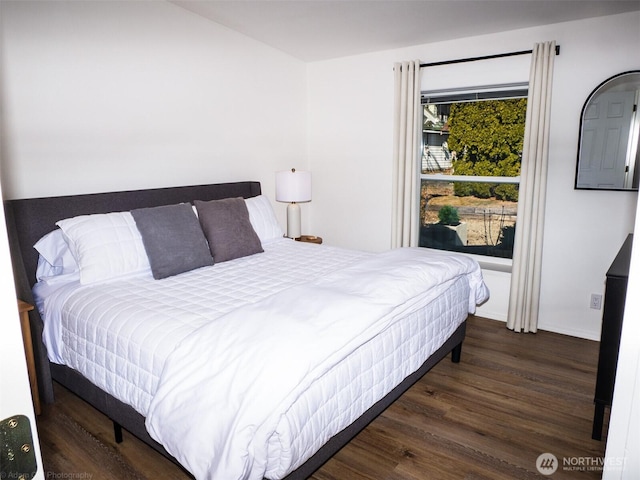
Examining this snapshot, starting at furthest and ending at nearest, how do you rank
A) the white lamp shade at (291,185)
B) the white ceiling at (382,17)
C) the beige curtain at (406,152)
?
1. the white lamp shade at (291,185)
2. the beige curtain at (406,152)
3. the white ceiling at (382,17)

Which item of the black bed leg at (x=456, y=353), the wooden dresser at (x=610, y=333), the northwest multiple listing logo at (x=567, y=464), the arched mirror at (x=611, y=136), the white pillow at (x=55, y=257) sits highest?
the arched mirror at (x=611, y=136)

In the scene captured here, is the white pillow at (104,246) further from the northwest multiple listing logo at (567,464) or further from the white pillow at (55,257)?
the northwest multiple listing logo at (567,464)

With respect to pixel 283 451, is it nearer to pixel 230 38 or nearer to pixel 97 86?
pixel 97 86

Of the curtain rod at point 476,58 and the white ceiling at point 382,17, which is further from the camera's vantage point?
the curtain rod at point 476,58

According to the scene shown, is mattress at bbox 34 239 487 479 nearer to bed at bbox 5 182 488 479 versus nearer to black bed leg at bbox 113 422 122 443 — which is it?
bed at bbox 5 182 488 479

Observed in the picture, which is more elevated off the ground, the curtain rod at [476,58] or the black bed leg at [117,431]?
the curtain rod at [476,58]

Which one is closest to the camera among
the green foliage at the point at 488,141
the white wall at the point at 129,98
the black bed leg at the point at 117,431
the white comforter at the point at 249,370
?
the white comforter at the point at 249,370

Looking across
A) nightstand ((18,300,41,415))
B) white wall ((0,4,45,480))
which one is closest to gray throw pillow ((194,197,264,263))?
nightstand ((18,300,41,415))

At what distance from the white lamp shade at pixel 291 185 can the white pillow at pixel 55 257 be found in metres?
2.03

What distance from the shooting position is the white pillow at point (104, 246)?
2510 mm

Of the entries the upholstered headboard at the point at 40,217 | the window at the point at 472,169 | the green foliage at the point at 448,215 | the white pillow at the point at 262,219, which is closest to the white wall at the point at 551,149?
the window at the point at 472,169

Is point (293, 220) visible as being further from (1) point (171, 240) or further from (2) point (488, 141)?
(2) point (488, 141)

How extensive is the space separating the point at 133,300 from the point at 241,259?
1018 mm

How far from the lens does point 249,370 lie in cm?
152
